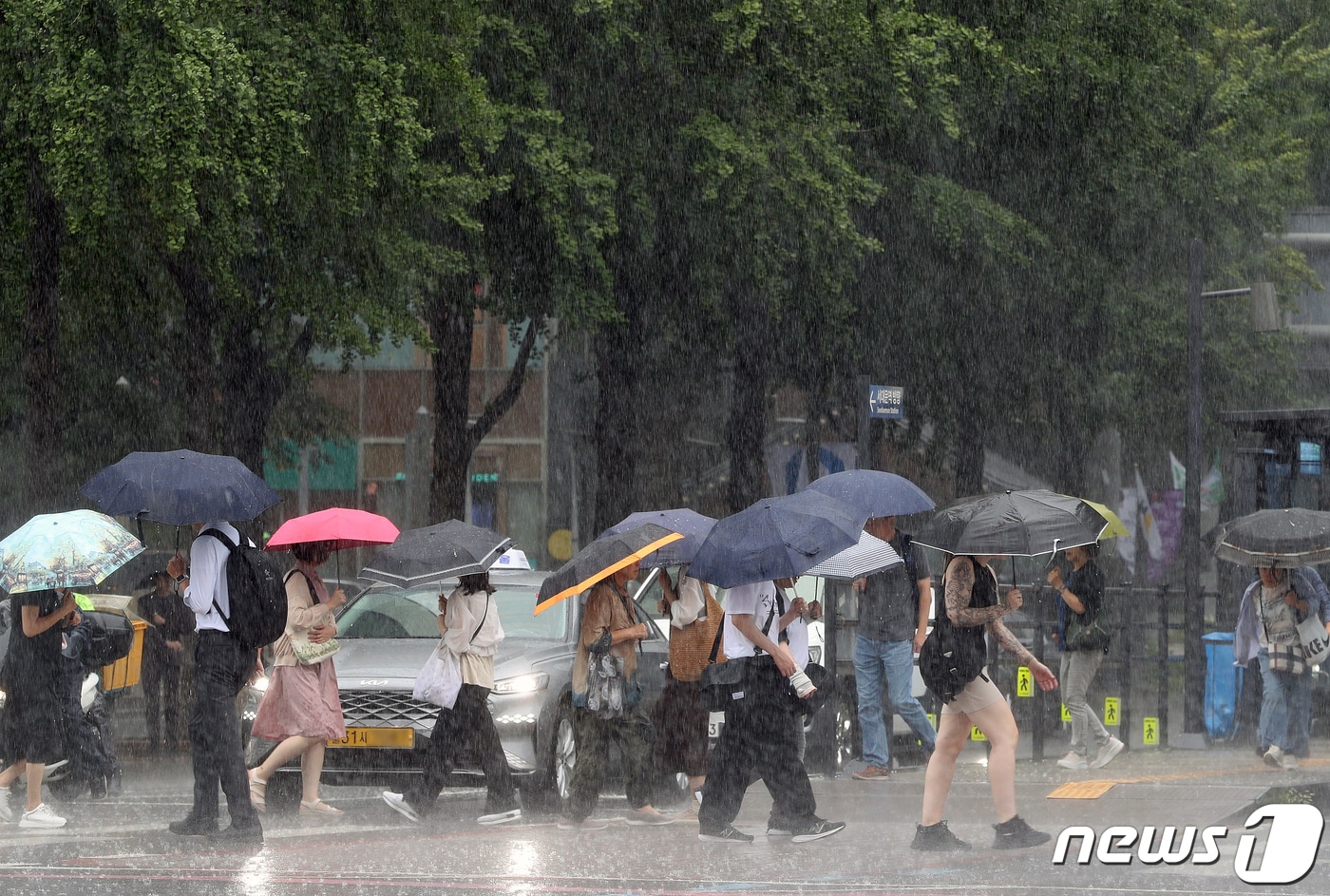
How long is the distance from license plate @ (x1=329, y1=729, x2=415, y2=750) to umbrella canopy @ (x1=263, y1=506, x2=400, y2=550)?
47.3 inches

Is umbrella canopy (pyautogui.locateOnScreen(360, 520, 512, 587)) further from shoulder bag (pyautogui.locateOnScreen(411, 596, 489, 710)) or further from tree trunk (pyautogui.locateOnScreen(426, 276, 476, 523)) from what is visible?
tree trunk (pyautogui.locateOnScreen(426, 276, 476, 523))

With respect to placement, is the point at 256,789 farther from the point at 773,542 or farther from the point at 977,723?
the point at 977,723

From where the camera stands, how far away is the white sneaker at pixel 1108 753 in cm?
1462

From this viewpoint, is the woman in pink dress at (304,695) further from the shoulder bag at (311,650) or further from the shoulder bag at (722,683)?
the shoulder bag at (722,683)

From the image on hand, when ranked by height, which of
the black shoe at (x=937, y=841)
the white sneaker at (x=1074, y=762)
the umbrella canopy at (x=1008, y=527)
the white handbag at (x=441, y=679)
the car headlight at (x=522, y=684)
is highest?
the umbrella canopy at (x=1008, y=527)

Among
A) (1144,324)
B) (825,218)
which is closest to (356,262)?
(825,218)

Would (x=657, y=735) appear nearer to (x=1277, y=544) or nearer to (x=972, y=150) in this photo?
(x=1277, y=544)

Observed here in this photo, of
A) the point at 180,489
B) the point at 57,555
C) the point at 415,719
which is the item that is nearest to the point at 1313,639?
the point at 415,719

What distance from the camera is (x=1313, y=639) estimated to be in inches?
578

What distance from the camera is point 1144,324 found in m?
27.3

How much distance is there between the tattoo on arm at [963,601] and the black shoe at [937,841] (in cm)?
109

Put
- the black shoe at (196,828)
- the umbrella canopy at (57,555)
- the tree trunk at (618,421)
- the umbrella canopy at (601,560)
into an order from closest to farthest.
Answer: the black shoe at (196,828), the umbrella canopy at (57,555), the umbrella canopy at (601,560), the tree trunk at (618,421)

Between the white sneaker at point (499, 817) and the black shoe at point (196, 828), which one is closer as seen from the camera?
the black shoe at point (196, 828)

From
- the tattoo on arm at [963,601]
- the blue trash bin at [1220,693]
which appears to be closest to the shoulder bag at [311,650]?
the tattoo on arm at [963,601]
